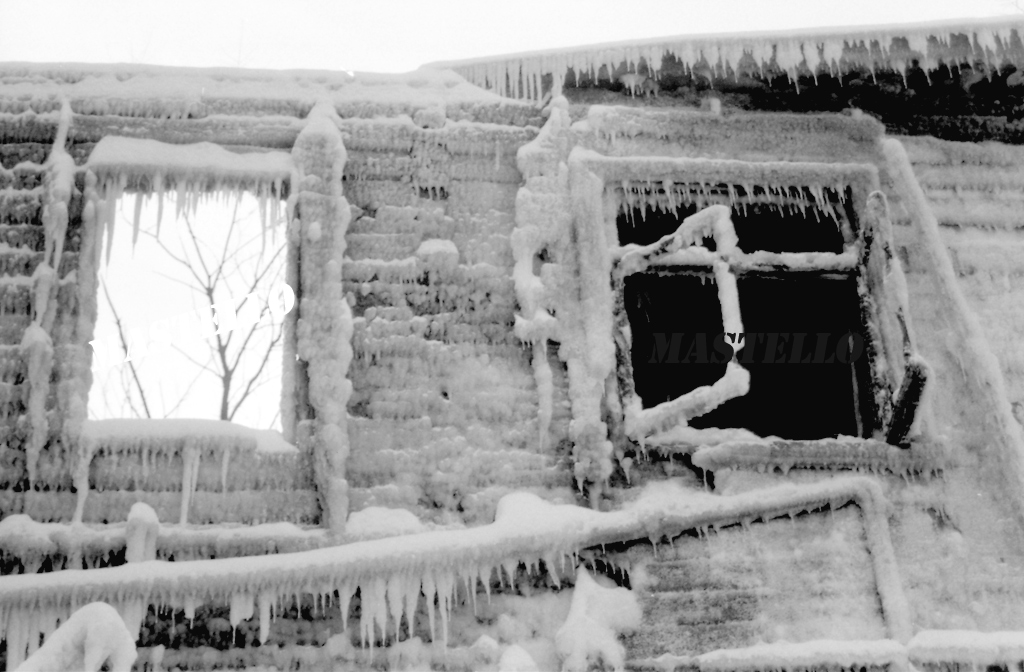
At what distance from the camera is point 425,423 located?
464cm

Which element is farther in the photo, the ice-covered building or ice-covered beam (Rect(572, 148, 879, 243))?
ice-covered beam (Rect(572, 148, 879, 243))

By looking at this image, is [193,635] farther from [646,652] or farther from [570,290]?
[570,290]

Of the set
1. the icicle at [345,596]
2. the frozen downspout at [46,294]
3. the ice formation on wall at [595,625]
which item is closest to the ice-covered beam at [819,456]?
the ice formation on wall at [595,625]

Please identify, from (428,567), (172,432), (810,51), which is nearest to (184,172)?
(172,432)

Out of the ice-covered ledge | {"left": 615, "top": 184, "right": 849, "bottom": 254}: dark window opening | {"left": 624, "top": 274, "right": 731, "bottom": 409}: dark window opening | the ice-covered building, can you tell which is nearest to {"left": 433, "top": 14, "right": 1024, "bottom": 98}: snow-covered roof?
the ice-covered building

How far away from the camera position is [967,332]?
197 inches

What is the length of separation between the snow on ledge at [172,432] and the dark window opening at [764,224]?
255cm

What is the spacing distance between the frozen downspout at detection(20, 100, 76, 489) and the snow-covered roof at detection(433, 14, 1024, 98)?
2.72 metres

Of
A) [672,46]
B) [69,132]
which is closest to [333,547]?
[69,132]

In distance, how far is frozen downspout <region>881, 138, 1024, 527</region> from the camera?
4680mm

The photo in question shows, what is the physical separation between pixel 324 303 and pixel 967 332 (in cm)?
368

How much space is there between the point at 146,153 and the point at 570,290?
8.39 feet

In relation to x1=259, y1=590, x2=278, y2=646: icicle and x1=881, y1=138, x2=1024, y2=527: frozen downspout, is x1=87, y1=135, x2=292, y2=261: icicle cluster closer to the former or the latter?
x1=259, y1=590, x2=278, y2=646: icicle

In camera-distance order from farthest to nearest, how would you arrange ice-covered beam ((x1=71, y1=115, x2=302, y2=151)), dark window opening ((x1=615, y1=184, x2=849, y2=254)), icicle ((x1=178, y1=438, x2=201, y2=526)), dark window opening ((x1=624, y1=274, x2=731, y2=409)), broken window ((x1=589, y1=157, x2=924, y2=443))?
dark window opening ((x1=624, y1=274, x2=731, y2=409)) → dark window opening ((x1=615, y1=184, x2=849, y2=254)) → ice-covered beam ((x1=71, y1=115, x2=302, y2=151)) → broken window ((x1=589, y1=157, x2=924, y2=443)) → icicle ((x1=178, y1=438, x2=201, y2=526))
